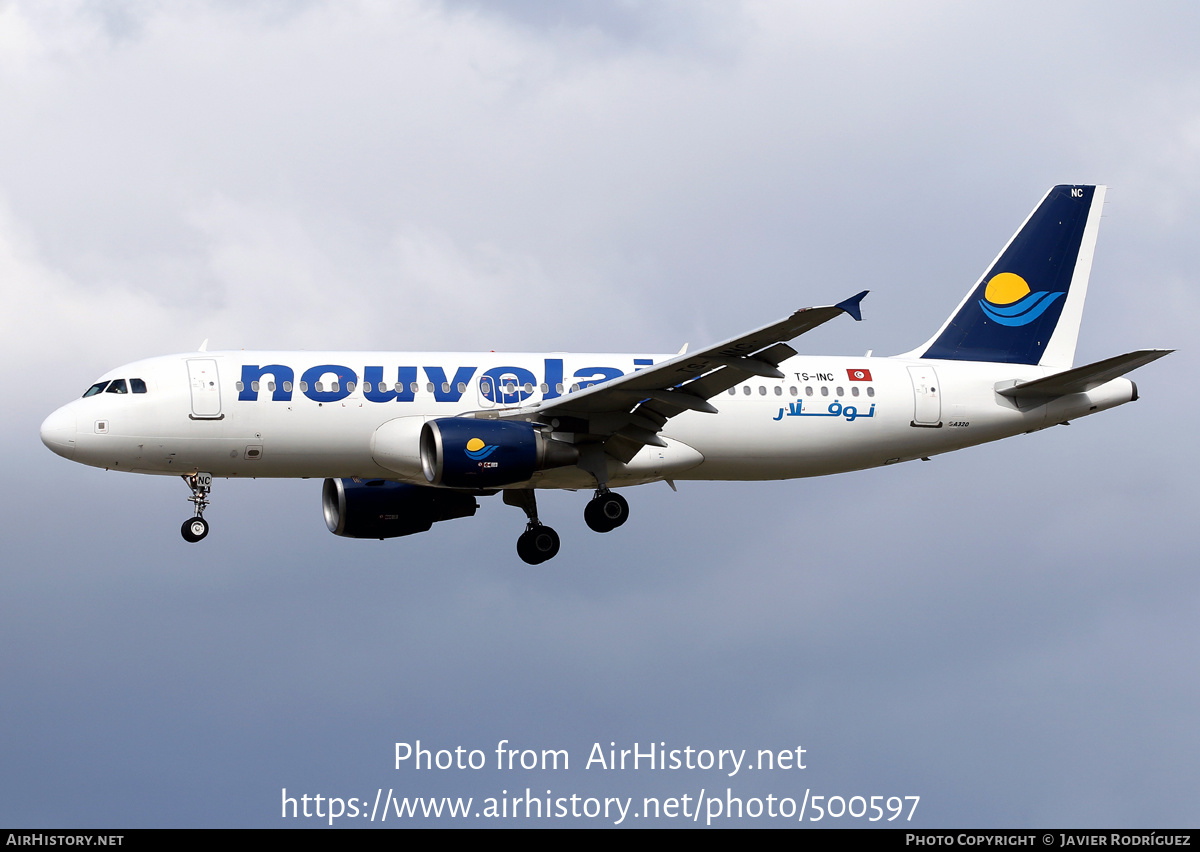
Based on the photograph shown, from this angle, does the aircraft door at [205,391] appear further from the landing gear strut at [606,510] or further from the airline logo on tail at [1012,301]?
the airline logo on tail at [1012,301]

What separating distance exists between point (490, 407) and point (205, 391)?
19.7 ft

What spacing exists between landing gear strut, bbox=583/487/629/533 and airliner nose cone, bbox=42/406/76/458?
11.0 metres

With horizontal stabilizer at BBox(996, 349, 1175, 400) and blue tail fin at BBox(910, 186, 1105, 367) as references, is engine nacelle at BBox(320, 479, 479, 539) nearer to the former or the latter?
blue tail fin at BBox(910, 186, 1105, 367)

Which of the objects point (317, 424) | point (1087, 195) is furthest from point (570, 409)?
point (1087, 195)

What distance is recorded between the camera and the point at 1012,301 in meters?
38.7

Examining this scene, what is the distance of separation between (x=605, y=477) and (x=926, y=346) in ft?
31.7

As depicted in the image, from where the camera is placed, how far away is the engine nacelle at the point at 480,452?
3081 cm

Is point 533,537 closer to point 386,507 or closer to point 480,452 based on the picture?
point 386,507

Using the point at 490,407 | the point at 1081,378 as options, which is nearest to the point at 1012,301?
the point at 1081,378

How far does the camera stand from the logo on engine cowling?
101 ft

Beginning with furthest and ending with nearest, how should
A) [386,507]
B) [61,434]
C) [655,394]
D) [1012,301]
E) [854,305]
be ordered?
[1012,301] → [386,507] → [61,434] → [655,394] → [854,305]

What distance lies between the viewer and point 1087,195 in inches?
1580

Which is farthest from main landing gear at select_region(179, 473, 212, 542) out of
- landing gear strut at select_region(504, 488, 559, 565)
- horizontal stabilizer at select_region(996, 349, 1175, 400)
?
horizontal stabilizer at select_region(996, 349, 1175, 400)

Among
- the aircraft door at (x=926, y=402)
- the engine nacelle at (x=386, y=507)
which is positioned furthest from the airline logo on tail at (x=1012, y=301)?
the engine nacelle at (x=386, y=507)
